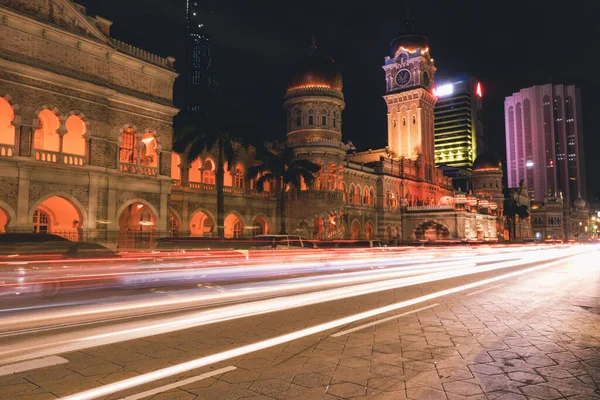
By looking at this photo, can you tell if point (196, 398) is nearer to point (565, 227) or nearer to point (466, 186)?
point (466, 186)

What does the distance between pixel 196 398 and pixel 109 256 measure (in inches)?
433

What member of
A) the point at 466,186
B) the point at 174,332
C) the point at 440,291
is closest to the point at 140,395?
the point at 174,332

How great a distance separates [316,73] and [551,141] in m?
168

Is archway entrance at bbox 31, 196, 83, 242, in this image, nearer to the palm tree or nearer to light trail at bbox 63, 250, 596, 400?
the palm tree

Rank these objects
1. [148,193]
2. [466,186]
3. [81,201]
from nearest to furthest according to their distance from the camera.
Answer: [81,201] < [148,193] < [466,186]

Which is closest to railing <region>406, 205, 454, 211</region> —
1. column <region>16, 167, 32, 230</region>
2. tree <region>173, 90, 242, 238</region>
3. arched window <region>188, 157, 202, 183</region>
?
arched window <region>188, 157, 202, 183</region>

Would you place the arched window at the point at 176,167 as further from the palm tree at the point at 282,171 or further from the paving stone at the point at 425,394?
the paving stone at the point at 425,394

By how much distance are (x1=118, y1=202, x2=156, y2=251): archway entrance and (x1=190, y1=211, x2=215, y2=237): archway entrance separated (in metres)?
5.31

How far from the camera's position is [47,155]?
23688mm

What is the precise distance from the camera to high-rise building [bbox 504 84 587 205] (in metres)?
178

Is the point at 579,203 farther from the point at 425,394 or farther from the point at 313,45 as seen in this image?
the point at 425,394

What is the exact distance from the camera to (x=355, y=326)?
7820 millimetres

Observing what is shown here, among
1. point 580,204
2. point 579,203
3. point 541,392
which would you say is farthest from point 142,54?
point 579,203

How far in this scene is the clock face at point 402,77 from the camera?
70.9 metres
